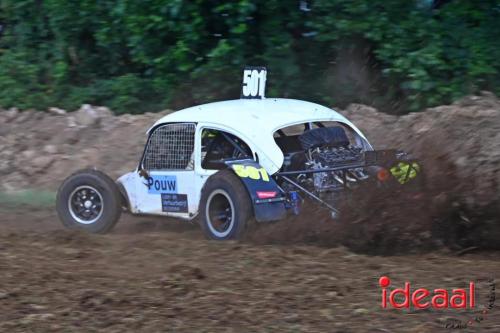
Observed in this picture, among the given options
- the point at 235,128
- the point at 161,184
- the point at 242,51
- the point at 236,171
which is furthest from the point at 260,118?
the point at 242,51

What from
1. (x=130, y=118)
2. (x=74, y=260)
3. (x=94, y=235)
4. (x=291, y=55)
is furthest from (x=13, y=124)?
(x=74, y=260)

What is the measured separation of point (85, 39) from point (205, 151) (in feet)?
21.6

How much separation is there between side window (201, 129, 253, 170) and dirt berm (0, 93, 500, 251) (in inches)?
52.0

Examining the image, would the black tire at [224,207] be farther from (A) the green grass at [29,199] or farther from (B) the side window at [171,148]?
(A) the green grass at [29,199]

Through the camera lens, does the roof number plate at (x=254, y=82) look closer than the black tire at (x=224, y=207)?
No

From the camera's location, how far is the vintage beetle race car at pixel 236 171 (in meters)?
9.22

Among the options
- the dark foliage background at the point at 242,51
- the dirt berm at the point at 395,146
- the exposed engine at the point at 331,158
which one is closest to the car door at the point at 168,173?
the exposed engine at the point at 331,158

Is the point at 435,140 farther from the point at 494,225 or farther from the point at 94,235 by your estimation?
the point at 94,235

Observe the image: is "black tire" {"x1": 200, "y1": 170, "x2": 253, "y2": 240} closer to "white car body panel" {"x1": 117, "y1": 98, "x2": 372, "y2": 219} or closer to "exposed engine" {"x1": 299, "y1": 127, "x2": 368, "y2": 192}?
"white car body panel" {"x1": 117, "y1": 98, "x2": 372, "y2": 219}

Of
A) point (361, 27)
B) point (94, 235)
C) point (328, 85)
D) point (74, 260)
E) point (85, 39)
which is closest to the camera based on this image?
point (74, 260)

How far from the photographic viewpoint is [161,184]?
10.2 m

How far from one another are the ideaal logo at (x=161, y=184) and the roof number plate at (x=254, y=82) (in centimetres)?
146

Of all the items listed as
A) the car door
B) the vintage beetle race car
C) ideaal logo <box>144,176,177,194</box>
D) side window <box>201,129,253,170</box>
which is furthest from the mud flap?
ideaal logo <box>144,176,177,194</box>

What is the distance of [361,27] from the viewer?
13.4 meters
